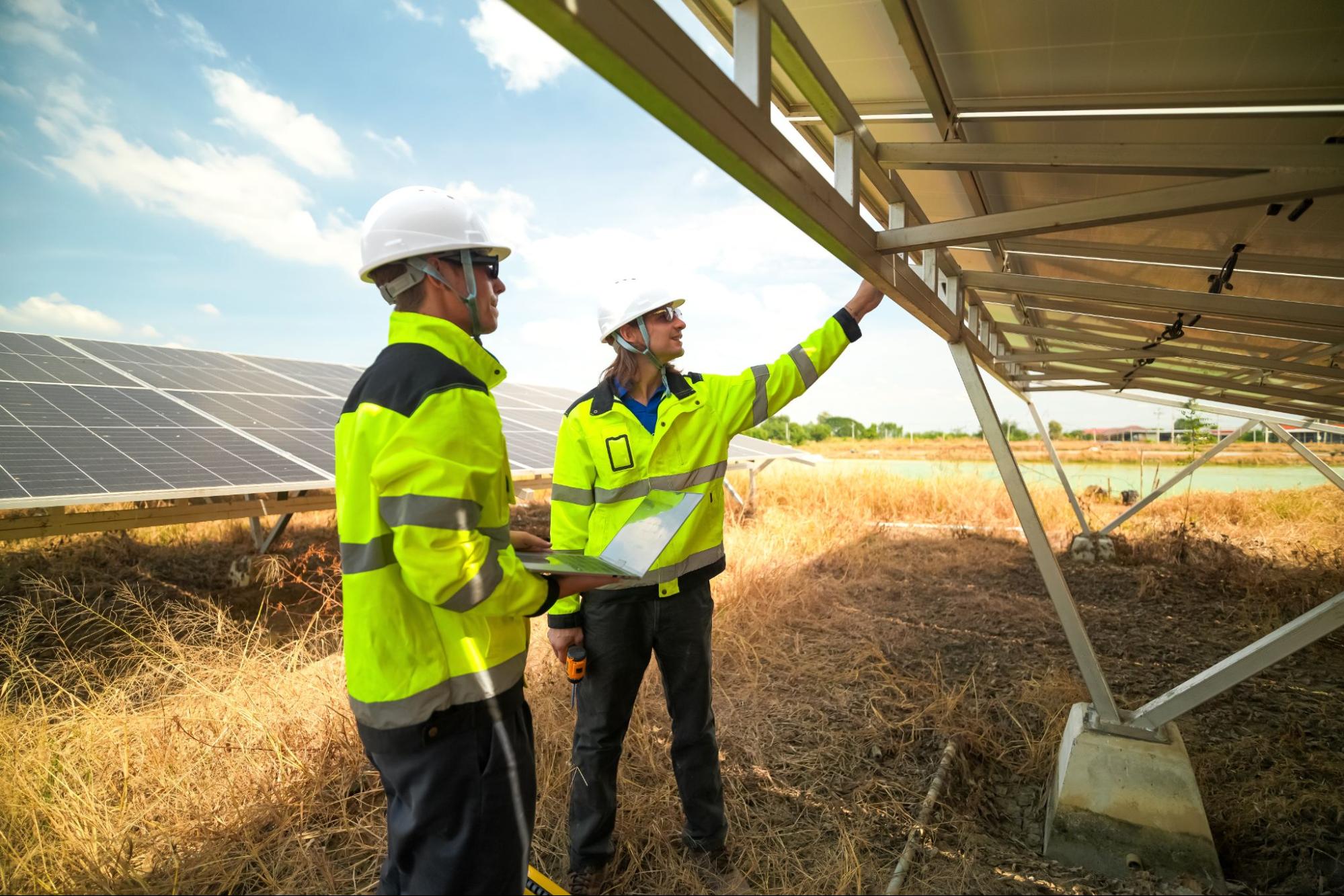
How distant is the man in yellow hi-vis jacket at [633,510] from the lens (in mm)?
2445

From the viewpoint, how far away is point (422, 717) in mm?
1477

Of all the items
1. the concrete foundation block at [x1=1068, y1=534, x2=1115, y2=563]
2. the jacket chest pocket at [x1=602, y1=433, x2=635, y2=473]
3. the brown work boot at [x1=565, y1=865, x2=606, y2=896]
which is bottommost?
the brown work boot at [x1=565, y1=865, x2=606, y2=896]

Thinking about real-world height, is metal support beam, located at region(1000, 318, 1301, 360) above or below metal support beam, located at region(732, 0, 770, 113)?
above

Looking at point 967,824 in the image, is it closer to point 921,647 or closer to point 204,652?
point 921,647

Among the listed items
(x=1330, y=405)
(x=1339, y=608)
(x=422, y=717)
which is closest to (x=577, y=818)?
(x=422, y=717)

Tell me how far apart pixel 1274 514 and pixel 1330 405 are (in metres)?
7.36

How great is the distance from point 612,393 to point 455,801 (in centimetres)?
147

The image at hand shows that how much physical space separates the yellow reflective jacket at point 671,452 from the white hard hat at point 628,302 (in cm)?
27

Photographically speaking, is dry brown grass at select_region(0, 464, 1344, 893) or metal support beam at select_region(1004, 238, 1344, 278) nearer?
dry brown grass at select_region(0, 464, 1344, 893)

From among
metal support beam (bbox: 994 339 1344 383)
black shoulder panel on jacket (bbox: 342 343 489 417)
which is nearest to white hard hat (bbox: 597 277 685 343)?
black shoulder panel on jacket (bbox: 342 343 489 417)

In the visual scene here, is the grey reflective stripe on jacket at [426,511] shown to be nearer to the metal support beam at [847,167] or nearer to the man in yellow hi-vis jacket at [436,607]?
the man in yellow hi-vis jacket at [436,607]

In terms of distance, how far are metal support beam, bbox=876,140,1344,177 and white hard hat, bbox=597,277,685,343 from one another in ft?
2.89

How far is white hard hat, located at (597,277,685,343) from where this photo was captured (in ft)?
8.38

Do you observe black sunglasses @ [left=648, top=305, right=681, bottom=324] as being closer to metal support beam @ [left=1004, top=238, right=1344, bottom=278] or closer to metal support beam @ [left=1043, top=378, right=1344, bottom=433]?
metal support beam @ [left=1004, top=238, right=1344, bottom=278]
